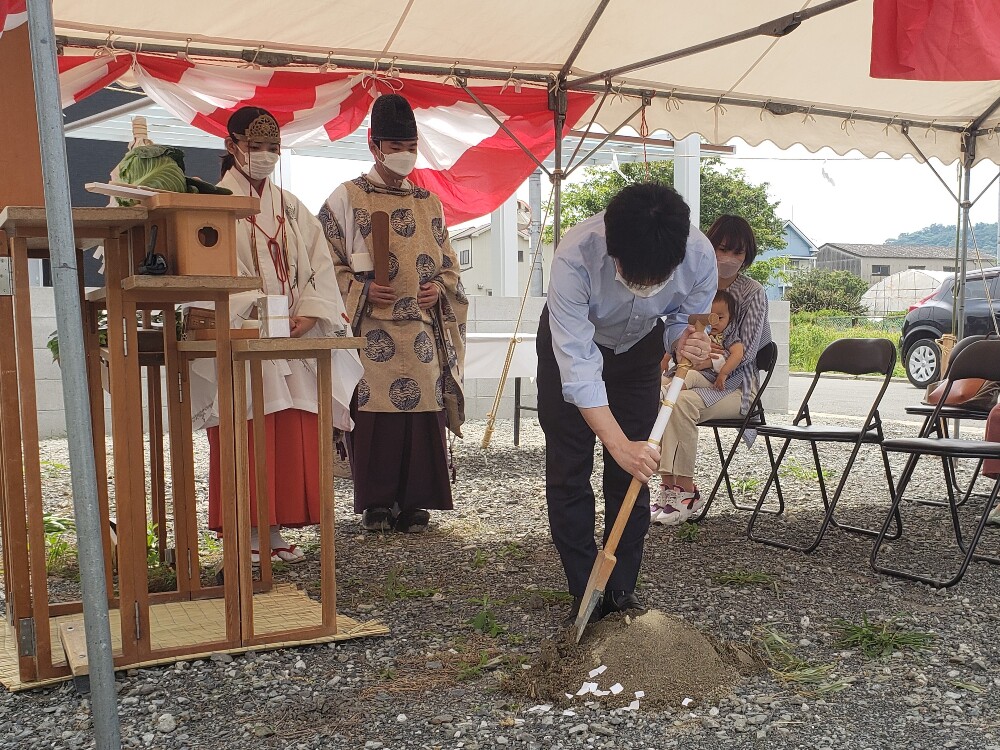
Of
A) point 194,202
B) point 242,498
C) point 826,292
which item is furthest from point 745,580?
point 826,292

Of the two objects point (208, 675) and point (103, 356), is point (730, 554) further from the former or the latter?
point (103, 356)

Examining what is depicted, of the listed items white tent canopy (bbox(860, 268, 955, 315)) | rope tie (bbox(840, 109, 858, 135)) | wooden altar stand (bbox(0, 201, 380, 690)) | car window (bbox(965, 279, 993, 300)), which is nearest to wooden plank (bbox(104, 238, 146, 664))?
wooden altar stand (bbox(0, 201, 380, 690))

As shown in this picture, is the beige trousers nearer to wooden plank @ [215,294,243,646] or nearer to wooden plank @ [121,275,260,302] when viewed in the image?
wooden plank @ [215,294,243,646]

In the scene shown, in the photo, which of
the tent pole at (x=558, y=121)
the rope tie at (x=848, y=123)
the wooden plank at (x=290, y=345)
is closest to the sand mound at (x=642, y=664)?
the wooden plank at (x=290, y=345)

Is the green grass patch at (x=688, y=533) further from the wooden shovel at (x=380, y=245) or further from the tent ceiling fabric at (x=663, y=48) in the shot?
the tent ceiling fabric at (x=663, y=48)

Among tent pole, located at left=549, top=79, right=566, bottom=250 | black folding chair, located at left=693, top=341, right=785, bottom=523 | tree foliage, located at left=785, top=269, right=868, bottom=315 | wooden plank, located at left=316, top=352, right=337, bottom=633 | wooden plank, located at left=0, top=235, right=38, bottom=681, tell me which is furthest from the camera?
tree foliage, located at left=785, top=269, right=868, bottom=315

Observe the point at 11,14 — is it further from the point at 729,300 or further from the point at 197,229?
the point at 729,300

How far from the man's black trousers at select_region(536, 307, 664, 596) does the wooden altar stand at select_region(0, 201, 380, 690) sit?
0.59 metres

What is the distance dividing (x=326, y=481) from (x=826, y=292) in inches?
1249

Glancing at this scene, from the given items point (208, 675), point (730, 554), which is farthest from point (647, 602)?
point (208, 675)

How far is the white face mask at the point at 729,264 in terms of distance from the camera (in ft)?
13.8

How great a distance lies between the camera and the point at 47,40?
4.56ft

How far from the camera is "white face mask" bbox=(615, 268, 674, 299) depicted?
241cm

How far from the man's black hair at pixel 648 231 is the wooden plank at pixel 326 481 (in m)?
0.85
